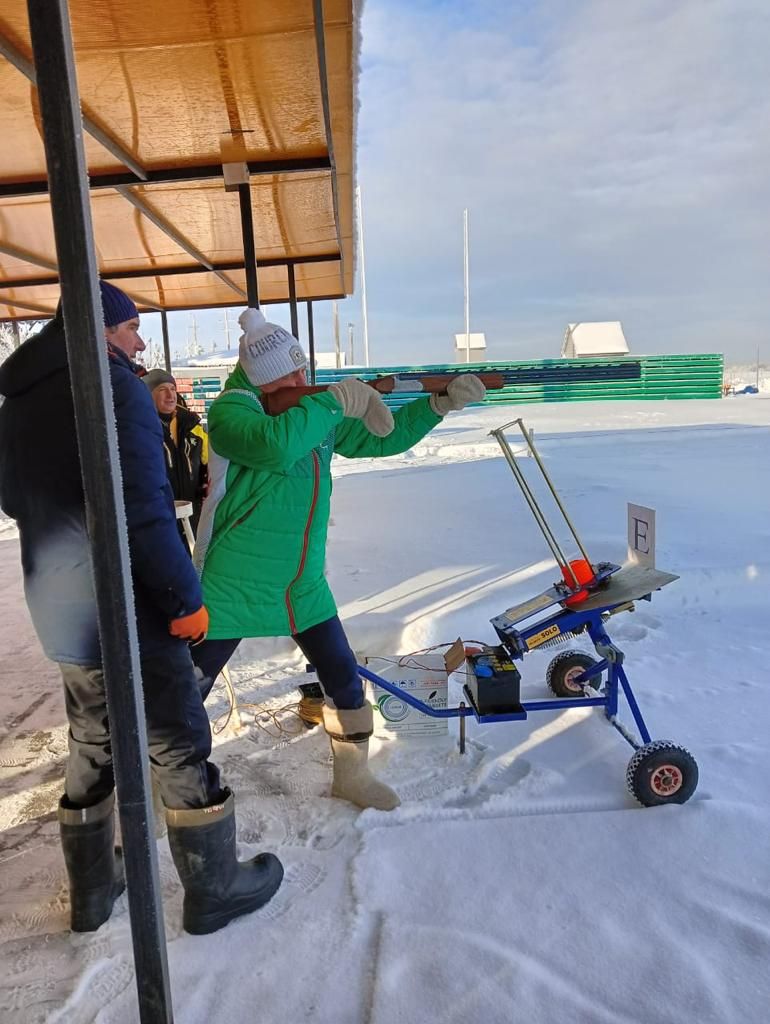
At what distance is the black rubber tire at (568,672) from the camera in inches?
129

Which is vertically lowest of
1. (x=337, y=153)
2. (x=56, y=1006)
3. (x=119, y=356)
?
(x=56, y=1006)

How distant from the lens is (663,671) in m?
3.56

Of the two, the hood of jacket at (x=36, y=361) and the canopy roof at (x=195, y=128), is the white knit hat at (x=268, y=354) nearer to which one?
the hood of jacket at (x=36, y=361)

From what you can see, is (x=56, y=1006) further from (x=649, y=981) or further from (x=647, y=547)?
(x=647, y=547)

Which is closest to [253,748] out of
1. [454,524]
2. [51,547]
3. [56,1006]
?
[56,1006]

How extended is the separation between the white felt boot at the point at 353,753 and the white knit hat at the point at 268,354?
4.07ft

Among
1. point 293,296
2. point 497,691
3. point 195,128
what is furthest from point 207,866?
point 293,296

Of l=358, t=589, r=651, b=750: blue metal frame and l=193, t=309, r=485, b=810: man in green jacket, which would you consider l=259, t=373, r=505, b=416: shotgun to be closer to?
l=193, t=309, r=485, b=810: man in green jacket

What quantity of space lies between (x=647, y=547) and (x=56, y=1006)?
2467 millimetres

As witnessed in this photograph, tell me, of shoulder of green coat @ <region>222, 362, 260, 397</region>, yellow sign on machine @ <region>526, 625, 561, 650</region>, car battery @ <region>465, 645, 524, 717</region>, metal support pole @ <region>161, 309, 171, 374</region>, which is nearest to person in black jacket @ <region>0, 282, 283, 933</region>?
shoulder of green coat @ <region>222, 362, 260, 397</region>

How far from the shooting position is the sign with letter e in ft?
9.32

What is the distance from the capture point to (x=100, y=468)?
1275 millimetres

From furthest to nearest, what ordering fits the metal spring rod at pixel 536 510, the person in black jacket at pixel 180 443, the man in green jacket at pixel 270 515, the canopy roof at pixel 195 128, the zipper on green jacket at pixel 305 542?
the person in black jacket at pixel 180 443 → the metal spring rod at pixel 536 510 → the zipper on green jacket at pixel 305 542 → the man in green jacket at pixel 270 515 → the canopy roof at pixel 195 128

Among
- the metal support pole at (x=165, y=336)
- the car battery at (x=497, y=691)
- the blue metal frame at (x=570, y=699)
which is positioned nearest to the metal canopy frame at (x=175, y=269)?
the metal support pole at (x=165, y=336)
